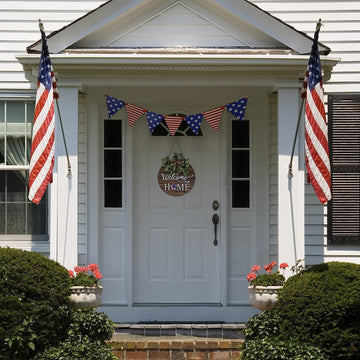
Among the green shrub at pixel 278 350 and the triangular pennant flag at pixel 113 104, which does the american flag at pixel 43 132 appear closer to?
the triangular pennant flag at pixel 113 104

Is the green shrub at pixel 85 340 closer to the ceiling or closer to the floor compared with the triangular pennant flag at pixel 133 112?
closer to the floor

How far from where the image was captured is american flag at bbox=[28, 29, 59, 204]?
26.3 ft

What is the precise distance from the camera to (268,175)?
9.70 metres

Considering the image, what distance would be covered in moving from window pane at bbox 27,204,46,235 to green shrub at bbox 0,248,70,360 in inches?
81.1

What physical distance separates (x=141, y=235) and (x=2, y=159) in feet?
6.44

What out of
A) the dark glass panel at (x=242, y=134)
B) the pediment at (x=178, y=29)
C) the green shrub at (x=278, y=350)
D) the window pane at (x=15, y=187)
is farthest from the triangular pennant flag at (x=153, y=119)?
the green shrub at (x=278, y=350)

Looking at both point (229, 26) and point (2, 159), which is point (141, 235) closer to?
point (2, 159)

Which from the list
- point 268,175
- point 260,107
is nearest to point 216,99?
point 260,107

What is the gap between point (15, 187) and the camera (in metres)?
9.72

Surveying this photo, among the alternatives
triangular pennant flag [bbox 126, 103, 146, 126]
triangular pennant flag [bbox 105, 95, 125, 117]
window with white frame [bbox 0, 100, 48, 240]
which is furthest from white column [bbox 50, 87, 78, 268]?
window with white frame [bbox 0, 100, 48, 240]

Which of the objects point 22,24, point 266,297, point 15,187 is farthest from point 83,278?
point 22,24

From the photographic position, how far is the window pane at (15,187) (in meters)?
9.70

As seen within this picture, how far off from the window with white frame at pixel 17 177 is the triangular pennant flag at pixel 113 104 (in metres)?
1.10

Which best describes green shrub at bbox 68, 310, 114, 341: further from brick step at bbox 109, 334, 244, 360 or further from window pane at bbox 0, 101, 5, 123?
window pane at bbox 0, 101, 5, 123
